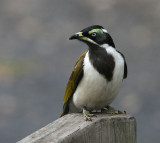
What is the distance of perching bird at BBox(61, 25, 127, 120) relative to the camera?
391 centimetres

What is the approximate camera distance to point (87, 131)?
2.62m

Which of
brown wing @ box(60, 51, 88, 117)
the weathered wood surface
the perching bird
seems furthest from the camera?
brown wing @ box(60, 51, 88, 117)

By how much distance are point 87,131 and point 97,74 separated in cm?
138

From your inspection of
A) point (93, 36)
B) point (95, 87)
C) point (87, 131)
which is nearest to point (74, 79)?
point (95, 87)

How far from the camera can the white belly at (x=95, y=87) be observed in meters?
3.99

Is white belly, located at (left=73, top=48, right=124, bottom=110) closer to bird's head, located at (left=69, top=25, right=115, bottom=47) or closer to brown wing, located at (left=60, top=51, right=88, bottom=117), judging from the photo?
brown wing, located at (left=60, top=51, right=88, bottom=117)

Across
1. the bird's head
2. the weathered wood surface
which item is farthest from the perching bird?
the weathered wood surface

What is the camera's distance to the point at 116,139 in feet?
9.13

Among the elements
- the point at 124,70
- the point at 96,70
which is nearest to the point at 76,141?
the point at 96,70

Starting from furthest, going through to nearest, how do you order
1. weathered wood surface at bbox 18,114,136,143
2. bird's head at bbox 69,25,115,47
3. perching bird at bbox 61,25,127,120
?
perching bird at bbox 61,25,127,120 < bird's head at bbox 69,25,115,47 < weathered wood surface at bbox 18,114,136,143

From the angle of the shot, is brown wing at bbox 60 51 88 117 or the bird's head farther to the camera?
brown wing at bbox 60 51 88 117

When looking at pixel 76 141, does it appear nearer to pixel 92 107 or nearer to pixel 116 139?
pixel 116 139

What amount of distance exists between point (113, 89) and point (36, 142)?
1.65 m

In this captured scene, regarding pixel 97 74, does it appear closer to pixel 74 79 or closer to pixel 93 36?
pixel 74 79
